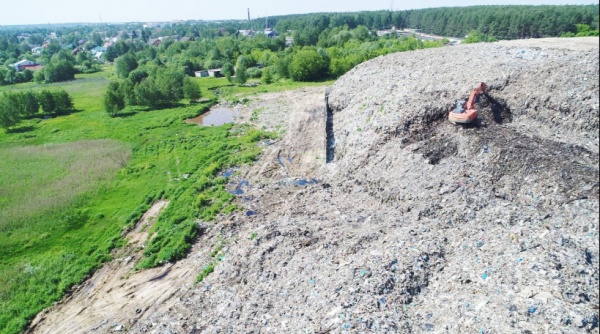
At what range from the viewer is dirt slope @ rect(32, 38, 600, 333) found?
34.4 ft

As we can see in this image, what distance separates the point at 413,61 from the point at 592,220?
21878 mm

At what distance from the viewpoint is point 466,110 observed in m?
18.5

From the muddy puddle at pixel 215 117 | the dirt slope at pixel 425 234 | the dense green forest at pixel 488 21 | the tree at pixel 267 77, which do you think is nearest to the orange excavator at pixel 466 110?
the dirt slope at pixel 425 234

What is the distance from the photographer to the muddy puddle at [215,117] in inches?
1474

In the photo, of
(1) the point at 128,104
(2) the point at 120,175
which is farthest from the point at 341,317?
(1) the point at 128,104

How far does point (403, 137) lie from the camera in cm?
2022

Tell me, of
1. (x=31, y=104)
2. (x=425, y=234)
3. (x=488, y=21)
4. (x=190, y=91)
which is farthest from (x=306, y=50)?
(x=488, y=21)

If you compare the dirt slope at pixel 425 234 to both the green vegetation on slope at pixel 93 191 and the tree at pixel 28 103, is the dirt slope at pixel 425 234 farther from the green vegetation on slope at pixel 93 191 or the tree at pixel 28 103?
the tree at pixel 28 103

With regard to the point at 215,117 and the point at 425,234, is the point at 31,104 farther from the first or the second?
the point at 425,234

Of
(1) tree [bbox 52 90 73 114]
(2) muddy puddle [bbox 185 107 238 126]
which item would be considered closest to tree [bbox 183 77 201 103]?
(2) muddy puddle [bbox 185 107 238 126]

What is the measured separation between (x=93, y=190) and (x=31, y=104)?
1135 inches

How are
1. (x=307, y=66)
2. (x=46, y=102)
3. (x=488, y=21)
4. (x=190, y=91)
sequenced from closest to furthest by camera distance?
(x=46, y=102) < (x=190, y=91) < (x=307, y=66) < (x=488, y=21)

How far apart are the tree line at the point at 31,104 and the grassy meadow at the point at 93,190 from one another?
1658 mm

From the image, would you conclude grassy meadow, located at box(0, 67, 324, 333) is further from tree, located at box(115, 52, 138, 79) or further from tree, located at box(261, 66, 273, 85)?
tree, located at box(115, 52, 138, 79)
